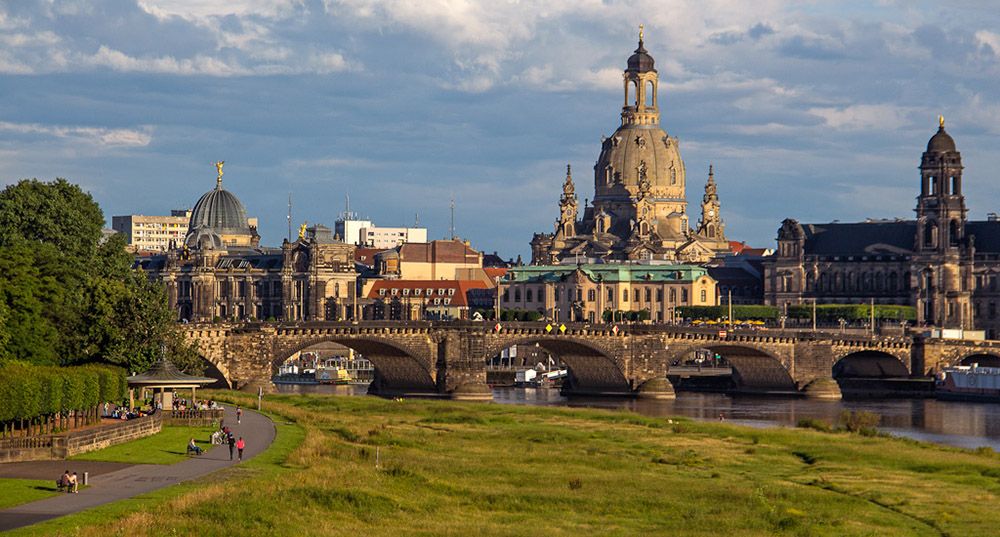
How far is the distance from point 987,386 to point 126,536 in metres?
124

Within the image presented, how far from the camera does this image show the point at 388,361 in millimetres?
157625

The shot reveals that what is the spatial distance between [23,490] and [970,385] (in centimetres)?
11960

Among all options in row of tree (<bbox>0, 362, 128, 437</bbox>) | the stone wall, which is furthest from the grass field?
row of tree (<bbox>0, 362, 128, 437</bbox>)

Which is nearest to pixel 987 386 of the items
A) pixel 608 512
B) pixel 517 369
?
pixel 517 369

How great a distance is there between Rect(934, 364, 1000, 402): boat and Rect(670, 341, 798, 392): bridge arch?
12.9 metres

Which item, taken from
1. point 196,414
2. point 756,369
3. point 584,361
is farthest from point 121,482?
point 756,369

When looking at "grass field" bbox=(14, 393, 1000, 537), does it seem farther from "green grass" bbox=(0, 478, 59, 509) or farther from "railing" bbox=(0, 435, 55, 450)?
"railing" bbox=(0, 435, 55, 450)

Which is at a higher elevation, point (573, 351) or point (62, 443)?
point (573, 351)

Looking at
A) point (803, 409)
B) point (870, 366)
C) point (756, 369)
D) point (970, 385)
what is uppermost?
point (870, 366)

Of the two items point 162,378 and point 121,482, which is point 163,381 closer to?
point 162,378

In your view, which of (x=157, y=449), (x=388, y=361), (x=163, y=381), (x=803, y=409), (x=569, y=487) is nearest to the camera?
(x=569, y=487)

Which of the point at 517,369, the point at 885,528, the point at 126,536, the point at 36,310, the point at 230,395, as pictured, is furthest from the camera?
the point at 517,369

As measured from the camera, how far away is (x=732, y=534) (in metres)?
63.9

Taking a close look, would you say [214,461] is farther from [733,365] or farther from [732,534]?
[733,365]
